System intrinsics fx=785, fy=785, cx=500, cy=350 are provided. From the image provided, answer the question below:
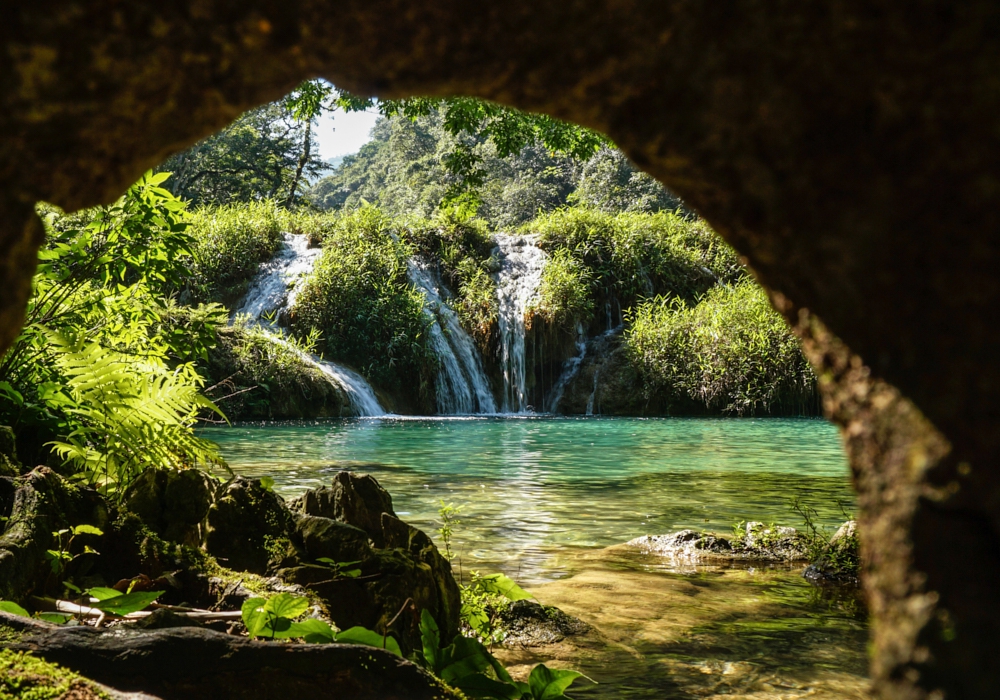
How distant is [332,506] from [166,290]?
67.3ft

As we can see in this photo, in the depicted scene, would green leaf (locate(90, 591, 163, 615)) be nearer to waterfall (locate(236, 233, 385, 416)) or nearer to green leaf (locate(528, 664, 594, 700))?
green leaf (locate(528, 664, 594, 700))

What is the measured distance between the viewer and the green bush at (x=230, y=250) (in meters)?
23.1

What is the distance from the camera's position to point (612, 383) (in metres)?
21.9

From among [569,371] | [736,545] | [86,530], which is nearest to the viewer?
[86,530]

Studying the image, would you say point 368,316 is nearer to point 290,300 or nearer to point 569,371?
point 290,300

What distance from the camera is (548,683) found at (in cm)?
232

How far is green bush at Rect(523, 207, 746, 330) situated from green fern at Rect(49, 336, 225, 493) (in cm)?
2057

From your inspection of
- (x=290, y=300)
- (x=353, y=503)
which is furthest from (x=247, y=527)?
(x=290, y=300)

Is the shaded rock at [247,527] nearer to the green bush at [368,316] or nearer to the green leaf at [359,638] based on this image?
the green leaf at [359,638]

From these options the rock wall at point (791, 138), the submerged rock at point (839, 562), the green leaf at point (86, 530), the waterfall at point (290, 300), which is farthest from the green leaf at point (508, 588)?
the waterfall at point (290, 300)

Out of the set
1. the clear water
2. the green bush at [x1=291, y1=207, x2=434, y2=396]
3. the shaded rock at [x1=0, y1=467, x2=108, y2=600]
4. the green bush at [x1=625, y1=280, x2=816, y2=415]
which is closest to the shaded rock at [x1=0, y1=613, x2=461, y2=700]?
the shaded rock at [x1=0, y1=467, x2=108, y2=600]

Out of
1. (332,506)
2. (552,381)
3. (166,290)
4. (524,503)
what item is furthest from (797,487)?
(166,290)

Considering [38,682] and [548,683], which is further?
[548,683]

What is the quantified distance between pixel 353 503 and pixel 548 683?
5.83ft
